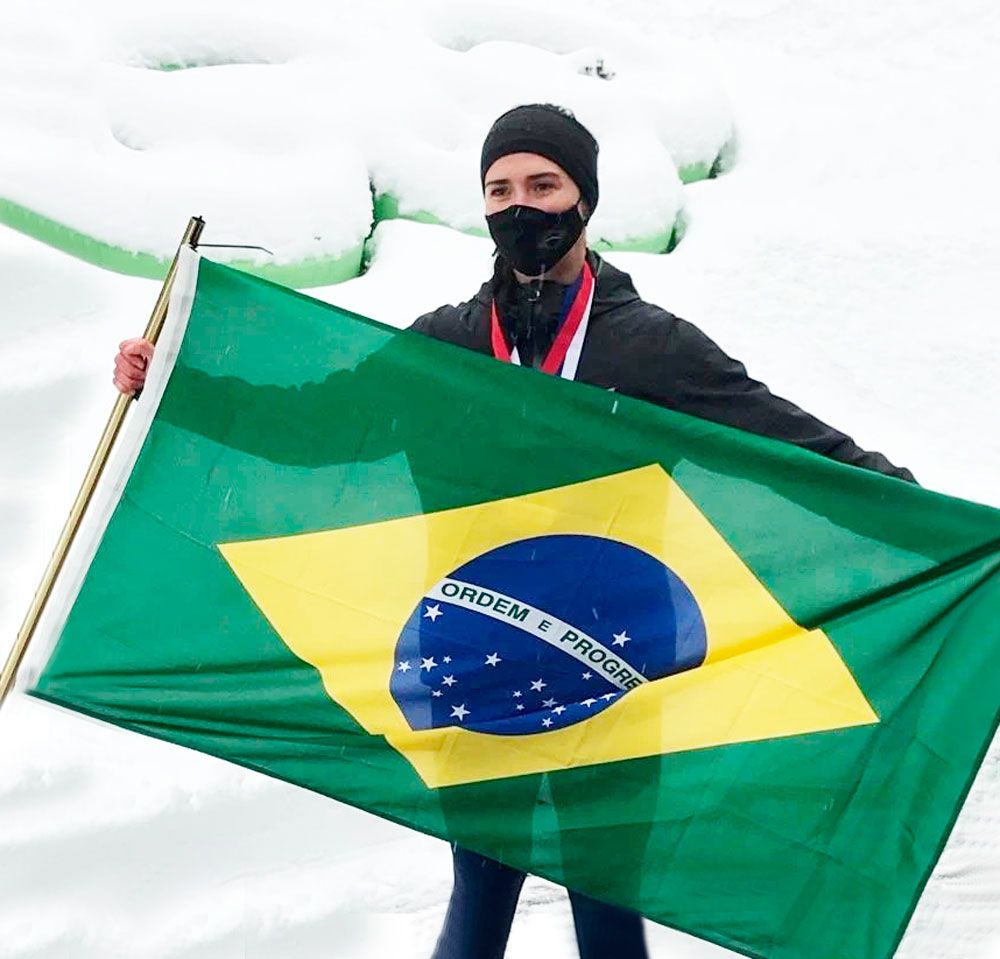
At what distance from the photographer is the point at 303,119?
4891 mm

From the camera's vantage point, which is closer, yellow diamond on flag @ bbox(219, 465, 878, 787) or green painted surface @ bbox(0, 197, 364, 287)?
yellow diamond on flag @ bbox(219, 465, 878, 787)

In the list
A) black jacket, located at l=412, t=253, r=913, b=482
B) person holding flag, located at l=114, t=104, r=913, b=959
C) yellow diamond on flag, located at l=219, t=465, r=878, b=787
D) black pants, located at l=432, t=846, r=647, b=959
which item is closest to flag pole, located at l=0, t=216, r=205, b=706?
yellow diamond on flag, located at l=219, t=465, r=878, b=787

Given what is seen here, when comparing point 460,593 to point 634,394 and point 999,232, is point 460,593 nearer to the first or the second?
point 634,394

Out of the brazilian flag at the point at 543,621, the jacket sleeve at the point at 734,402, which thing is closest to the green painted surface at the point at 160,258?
the brazilian flag at the point at 543,621

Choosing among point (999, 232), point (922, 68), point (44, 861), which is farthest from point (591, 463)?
point (922, 68)

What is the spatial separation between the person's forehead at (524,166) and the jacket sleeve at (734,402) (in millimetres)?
280

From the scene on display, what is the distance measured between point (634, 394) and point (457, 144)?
2.92 metres

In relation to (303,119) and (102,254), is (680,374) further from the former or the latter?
(303,119)

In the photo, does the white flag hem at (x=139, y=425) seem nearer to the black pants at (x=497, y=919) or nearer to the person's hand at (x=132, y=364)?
the person's hand at (x=132, y=364)

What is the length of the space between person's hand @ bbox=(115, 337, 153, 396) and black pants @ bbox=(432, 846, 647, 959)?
83cm

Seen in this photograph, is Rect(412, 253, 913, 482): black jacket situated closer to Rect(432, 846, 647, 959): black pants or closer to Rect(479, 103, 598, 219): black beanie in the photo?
Rect(479, 103, 598, 219): black beanie

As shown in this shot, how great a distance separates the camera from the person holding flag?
221 centimetres

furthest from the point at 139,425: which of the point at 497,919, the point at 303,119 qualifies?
the point at 303,119

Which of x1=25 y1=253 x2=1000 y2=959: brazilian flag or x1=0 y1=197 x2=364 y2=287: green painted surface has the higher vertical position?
x1=0 y1=197 x2=364 y2=287: green painted surface
